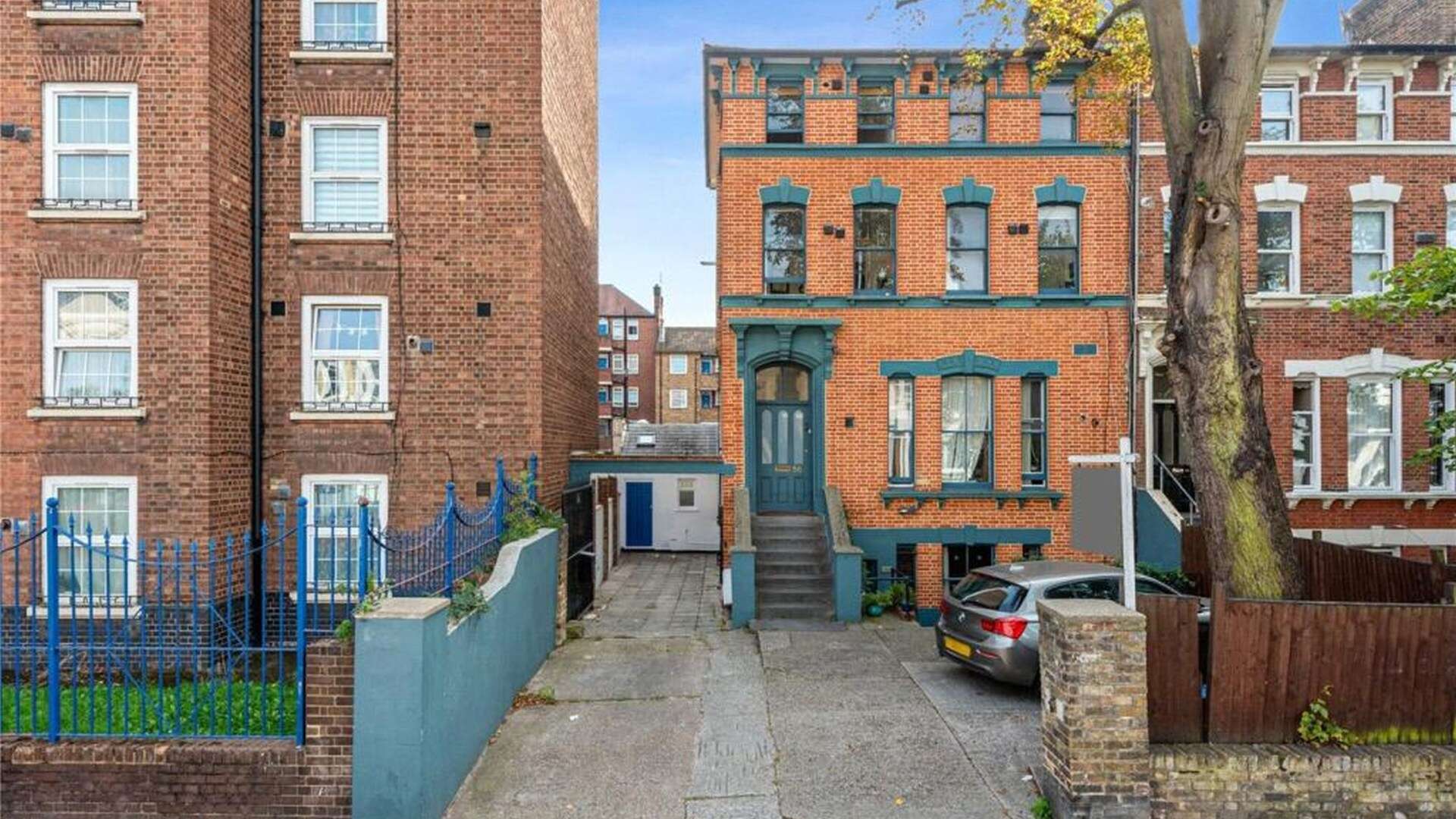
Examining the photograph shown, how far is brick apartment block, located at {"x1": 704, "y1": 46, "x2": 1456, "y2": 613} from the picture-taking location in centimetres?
1427

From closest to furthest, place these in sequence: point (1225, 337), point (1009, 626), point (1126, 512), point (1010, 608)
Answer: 1. point (1126, 512)
2. point (1225, 337)
3. point (1009, 626)
4. point (1010, 608)

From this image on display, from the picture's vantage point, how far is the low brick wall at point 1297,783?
609 centimetres

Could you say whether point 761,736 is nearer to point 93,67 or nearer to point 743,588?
point 743,588

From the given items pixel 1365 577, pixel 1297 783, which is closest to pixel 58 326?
pixel 1297 783

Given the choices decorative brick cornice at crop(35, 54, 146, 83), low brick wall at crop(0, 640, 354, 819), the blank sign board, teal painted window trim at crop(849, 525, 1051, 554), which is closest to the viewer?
the blank sign board

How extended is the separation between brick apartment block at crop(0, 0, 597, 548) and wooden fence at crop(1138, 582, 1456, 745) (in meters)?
8.96

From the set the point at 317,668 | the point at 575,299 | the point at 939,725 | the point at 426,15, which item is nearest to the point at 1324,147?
the point at 939,725

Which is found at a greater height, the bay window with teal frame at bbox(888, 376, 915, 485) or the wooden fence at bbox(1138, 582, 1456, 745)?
the bay window with teal frame at bbox(888, 376, 915, 485)

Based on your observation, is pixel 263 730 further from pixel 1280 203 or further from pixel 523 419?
pixel 1280 203

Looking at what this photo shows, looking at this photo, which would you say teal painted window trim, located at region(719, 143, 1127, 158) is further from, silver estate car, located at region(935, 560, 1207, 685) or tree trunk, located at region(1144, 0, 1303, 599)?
silver estate car, located at region(935, 560, 1207, 685)

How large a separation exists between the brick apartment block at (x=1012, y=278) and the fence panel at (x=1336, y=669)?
786cm

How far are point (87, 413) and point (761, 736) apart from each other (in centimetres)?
1022

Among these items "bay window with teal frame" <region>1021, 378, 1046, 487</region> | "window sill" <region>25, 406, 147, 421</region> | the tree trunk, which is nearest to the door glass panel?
"bay window with teal frame" <region>1021, 378, 1046, 487</region>

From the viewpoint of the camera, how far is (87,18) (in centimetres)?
1122
